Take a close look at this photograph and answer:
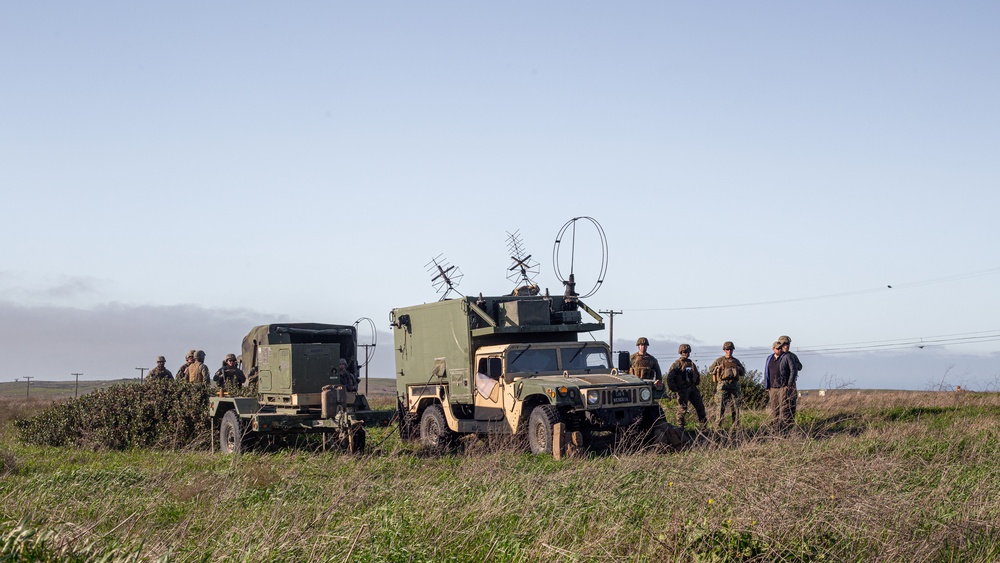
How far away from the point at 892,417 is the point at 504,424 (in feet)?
25.0

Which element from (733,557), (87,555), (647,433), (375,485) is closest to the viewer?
(87,555)

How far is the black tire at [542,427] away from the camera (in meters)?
13.5

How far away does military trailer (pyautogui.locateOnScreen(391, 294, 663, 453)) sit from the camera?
13.7 meters

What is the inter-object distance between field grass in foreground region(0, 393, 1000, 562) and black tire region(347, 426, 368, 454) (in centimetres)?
253

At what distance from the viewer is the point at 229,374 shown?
765 inches

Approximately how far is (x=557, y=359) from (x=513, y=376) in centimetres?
84

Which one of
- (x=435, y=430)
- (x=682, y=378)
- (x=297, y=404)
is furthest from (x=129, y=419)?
(x=682, y=378)

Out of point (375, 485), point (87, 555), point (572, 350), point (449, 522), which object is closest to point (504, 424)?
point (572, 350)

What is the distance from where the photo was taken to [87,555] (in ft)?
17.8

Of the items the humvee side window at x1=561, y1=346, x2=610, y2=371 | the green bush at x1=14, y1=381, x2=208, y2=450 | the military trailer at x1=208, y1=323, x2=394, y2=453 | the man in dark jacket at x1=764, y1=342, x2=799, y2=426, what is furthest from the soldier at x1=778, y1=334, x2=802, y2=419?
the green bush at x1=14, y1=381, x2=208, y2=450

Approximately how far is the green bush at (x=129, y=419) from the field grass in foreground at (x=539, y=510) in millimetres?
5061

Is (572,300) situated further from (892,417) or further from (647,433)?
(892,417)

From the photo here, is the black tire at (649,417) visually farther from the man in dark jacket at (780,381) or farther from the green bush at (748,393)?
the green bush at (748,393)

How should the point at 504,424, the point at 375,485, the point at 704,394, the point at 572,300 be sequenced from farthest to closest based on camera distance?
the point at 704,394 → the point at 572,300 → the point at 504,424 → the point at 375,485
